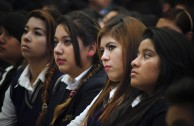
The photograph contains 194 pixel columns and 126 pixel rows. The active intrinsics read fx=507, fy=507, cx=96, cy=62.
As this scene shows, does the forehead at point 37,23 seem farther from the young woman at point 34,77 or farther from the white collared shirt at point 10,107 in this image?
the white collared shirt at point 10,107

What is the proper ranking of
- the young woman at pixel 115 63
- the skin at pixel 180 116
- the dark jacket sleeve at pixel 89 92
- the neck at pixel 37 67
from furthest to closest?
the neck at pixel 37 67 → the dark jacket sleeve at pixel 89 92 → the young woman at pixel 115 63 → the skin at pixel 180 116

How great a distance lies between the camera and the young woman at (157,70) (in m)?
2.57

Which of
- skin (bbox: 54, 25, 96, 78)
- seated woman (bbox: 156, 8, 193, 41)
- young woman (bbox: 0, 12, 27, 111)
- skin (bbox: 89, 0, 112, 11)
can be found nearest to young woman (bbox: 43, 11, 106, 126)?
skin (bbox: 54, 25, 96, 78)

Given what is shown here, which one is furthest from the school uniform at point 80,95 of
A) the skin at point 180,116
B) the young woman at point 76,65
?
the skin at point 180,116

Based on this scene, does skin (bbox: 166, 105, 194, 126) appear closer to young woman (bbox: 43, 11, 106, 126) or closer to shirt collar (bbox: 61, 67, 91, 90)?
young woman (bbox: 43, 11, 106, 126)

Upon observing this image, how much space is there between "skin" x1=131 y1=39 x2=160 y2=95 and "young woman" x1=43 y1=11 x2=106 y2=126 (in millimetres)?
783

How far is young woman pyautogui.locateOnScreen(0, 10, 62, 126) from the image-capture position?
399 centimetres

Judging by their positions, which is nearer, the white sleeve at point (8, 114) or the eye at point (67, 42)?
the eye at point (67, 42)

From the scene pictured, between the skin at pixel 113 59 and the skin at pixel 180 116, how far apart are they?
1078 millimetres

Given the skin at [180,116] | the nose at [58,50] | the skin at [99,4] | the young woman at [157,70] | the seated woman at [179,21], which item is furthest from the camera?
the skin at [99,4]

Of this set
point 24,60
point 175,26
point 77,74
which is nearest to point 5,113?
point 24,60

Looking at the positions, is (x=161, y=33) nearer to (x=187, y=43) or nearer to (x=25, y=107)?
(x=187, y=43)

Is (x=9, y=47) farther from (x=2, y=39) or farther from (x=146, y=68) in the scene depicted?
(x=146, y=68)

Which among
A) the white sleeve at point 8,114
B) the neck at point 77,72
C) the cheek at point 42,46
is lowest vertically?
the white sleeve at point 8,114
